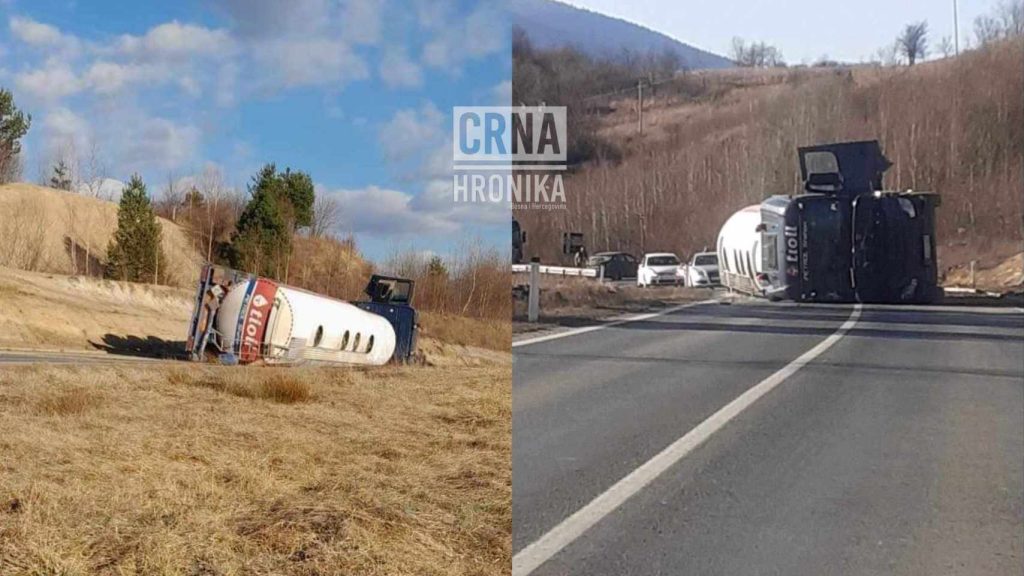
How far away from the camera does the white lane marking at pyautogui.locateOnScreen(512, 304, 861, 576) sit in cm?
522

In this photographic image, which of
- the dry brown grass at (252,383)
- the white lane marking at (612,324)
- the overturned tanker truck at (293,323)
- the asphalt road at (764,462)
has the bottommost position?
the asphalt road at (764,462)

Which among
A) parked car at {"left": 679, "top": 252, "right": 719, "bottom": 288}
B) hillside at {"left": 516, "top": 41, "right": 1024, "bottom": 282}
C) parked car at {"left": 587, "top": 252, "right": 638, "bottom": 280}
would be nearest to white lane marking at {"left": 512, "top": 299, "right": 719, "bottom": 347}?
parked car at {"left": 679, "top": 252, "right": 719, "bottom": 288}

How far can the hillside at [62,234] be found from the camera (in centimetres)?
585

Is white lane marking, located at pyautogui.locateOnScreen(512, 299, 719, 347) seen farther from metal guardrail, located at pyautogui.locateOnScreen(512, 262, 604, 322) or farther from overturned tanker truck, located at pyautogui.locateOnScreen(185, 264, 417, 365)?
overturned tanker truck, located at pyautogui.locateOnScreen(185, 264, 417, 365)

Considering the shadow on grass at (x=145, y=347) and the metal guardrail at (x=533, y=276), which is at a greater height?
the metal guardrail at (x=533, y=276)

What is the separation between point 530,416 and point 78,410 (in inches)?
197

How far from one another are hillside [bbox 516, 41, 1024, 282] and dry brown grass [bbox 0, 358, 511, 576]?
7.17 metres

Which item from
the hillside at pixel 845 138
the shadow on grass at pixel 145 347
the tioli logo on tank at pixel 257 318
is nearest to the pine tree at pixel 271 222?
the tioli logo on tank at pixel 257 318

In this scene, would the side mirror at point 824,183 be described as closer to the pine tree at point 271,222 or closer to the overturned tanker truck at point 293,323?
the overturned tanker truck at point 293,323

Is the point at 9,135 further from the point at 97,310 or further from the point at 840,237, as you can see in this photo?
the point at 840,237

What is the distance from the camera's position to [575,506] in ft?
21.0

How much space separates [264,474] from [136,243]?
2.05 m

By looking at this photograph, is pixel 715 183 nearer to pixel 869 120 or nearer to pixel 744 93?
pixel 744 93

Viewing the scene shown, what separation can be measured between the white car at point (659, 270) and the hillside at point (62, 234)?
11819 mm
